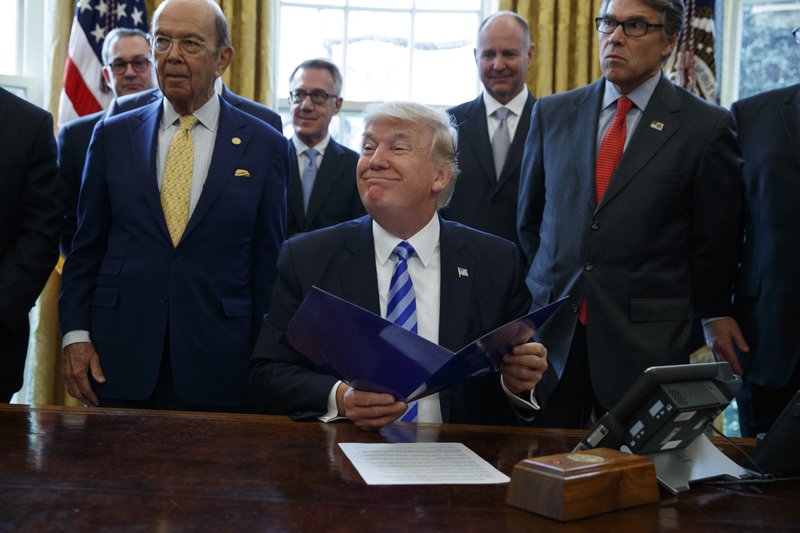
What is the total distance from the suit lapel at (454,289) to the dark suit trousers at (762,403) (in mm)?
1324

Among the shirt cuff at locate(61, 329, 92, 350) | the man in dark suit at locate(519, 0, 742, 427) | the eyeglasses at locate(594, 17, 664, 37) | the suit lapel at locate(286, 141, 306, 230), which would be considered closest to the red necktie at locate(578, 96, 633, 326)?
the man in dark suit at locate(519, 0, 742, 427)

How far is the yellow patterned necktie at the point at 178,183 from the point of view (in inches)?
115

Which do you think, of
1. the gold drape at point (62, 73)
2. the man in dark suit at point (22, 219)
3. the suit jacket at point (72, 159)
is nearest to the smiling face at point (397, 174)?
the man in dark suit at point (22, 219)

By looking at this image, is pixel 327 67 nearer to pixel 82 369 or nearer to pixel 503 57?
pixel 503 57

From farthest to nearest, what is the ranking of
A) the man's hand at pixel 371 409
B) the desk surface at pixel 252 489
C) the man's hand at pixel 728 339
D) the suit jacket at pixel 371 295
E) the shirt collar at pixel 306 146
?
the shirt collar at pixel 306 146 < the man's hand at pixel 728 339 < the suit jacket at pixel 371 295 < the man's hand at pixel 371 409 < the desk surface at pixel 252 489

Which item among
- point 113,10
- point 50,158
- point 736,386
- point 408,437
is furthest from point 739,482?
point 113,10

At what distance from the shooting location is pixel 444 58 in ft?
19.3

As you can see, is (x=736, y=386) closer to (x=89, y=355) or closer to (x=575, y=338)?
(x=575, y=338)

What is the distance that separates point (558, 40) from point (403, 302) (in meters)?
3.42

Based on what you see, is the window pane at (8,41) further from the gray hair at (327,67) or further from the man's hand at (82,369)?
the man's hand at (82,369)

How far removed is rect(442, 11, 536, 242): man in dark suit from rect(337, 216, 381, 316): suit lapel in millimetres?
1327

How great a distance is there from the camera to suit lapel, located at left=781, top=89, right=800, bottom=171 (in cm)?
309

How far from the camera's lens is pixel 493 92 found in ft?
13.1

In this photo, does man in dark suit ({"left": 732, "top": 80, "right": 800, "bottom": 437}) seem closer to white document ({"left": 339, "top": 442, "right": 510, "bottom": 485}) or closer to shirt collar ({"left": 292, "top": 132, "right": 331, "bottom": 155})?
white document ({"left": 339, "top": 442, "right": 510, "bottom": 485})
